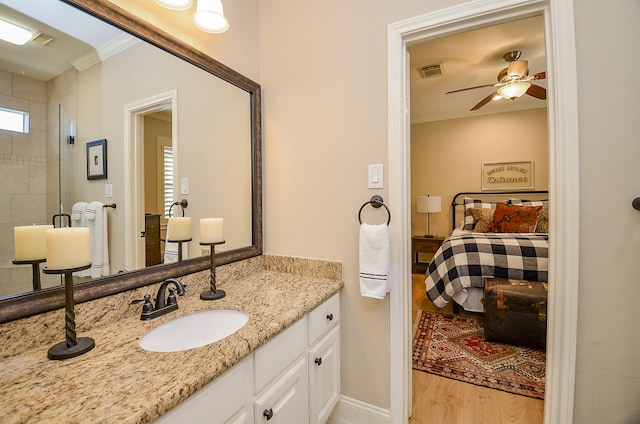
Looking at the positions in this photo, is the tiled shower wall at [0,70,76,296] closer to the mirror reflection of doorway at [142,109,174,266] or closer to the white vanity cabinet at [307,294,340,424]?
the mirror reflection of doorway at [142,109,174,266]

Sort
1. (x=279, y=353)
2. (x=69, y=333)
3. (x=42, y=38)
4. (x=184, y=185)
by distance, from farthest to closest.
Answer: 1. (x=184, y=185)
2. (x=279, y=353)
3. (x=42, y=38)
4. (x=69, y=333)

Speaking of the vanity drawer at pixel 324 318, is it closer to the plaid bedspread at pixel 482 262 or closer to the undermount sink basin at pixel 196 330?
the undermount sink basin at pixel 196 330

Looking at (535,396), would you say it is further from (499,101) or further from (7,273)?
(499,101)

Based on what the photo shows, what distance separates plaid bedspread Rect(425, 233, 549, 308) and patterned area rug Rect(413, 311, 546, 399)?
0.35 metres

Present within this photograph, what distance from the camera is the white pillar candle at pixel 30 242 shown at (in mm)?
792

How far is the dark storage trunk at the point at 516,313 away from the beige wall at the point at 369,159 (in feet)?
3.44

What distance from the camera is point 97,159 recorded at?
0.99 metres

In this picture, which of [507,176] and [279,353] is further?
[507,176]

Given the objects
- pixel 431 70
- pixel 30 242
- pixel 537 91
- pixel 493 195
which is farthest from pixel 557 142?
pixel 493 195

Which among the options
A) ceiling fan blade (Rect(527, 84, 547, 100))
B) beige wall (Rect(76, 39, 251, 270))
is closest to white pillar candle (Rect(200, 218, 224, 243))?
beige wall (Rect(76, 39, 251, 270))

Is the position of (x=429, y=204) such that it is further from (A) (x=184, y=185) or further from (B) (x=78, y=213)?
(B) (x=78, y=213)

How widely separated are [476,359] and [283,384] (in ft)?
5.78

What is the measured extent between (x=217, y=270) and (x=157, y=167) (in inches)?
22.8

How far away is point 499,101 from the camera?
3922 mm
